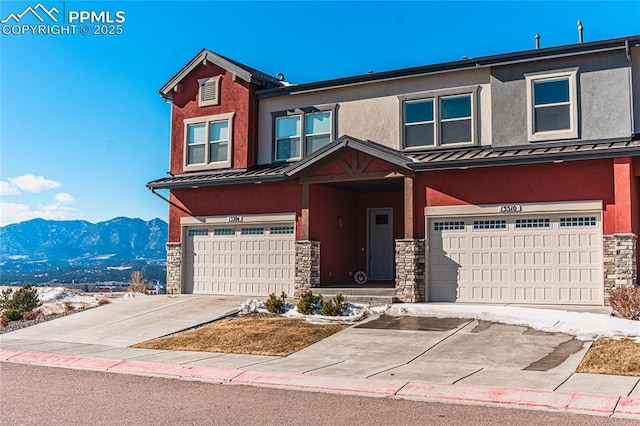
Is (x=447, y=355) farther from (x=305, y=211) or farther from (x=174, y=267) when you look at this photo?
(x=174, y=267)

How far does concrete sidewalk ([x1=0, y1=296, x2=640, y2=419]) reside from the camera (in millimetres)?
9469

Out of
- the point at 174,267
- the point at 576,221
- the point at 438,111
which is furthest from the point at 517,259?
the point at 174,267

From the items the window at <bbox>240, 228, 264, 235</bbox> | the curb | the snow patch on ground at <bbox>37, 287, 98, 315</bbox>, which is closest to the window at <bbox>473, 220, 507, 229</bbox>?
the window at <bbox>240, 228, 264, 235</bbox>

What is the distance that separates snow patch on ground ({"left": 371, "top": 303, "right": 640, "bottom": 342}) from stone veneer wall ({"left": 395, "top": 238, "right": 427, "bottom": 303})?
0.61m

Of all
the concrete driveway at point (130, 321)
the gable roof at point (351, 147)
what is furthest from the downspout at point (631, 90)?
the concrete driveway at point (130, 321)

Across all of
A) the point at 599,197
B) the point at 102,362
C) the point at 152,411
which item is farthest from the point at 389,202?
the point at 152,411

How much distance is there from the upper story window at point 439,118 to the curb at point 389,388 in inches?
431

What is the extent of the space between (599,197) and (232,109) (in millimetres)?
12766

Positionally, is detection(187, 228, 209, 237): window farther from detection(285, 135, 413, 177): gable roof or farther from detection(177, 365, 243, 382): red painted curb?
detection(177, 365, 243, 382): red painted curb

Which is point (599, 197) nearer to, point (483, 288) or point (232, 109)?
point (483, 288)

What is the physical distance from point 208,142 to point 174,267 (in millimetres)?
4707

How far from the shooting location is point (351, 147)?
19984 millimetres

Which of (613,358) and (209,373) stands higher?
(613,358)

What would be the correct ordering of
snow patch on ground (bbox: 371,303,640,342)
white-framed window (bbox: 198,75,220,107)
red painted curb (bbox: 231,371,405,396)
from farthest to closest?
white-framed window (bbox: 198,75,220,107) < snow patch on ground (bbox: 371,303,640,342) < red painted curb (bbox: 231,371,405,396)
